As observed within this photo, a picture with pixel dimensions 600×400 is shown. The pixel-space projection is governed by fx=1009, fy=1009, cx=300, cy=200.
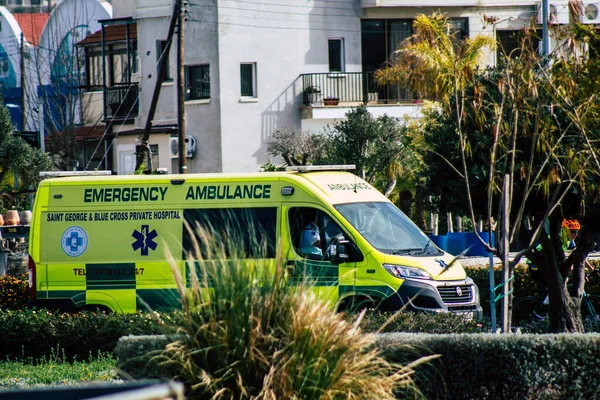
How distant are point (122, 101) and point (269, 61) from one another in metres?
6.60

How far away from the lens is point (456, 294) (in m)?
13.0

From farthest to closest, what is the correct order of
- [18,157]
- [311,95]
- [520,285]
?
[311,95] < [18,157] < [520,285]

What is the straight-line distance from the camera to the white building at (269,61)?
114ft

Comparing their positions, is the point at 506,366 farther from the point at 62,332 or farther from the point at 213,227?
the point at 62,332

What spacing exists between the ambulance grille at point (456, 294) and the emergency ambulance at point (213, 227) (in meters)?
0.01

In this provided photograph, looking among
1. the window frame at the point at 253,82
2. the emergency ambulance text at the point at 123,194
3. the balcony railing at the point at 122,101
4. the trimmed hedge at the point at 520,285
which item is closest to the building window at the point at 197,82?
the window frame at the point at 253,82

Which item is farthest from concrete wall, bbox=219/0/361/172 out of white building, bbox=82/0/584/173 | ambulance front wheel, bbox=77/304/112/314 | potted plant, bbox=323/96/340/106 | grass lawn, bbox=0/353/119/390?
grass lawn, bbox=0/353/119/390

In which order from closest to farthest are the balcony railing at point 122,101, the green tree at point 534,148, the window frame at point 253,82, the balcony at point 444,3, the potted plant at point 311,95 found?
1. the green tree at point 534,148
2. the window frame at point 253,82
3. the potted plant at point 311,95
4. the balcony at point 444,3
5. the balcony railing at point 122,101

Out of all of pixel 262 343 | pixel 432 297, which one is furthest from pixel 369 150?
pixel 262 343

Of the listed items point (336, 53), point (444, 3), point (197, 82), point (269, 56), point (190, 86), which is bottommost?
point (190, 86)

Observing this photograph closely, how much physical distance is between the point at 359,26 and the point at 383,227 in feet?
79.2

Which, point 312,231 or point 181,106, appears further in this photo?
point 181,106

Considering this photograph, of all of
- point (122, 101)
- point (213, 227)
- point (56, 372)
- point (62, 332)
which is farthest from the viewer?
point (122, 101)

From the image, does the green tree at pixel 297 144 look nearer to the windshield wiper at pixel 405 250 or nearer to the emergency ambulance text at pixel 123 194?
the emergency ambulance text at pixel 123 194
